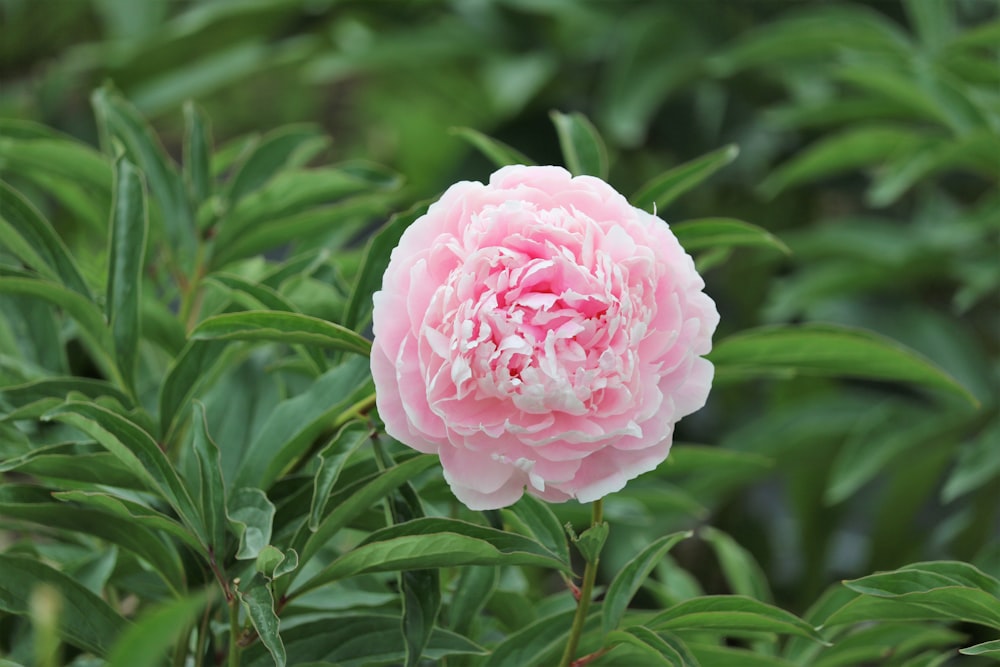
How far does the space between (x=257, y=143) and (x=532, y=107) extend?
0.61 metres

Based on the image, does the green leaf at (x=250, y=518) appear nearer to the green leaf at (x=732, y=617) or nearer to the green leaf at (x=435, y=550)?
the green leaf at (x=435, y=550)

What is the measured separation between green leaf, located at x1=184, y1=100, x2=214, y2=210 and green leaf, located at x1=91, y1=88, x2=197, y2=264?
0.01 m

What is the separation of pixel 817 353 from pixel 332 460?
190mm

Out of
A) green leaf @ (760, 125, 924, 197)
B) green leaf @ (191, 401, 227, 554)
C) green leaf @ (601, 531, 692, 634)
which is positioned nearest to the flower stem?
green leaf @ (601, 531, 692, 634)

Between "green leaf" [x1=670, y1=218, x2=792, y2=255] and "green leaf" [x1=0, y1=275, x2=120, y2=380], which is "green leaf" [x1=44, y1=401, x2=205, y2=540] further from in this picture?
"green leaf" [x1=670, y1=218, x2=792, y2=255]

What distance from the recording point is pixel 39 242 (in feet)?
1.39

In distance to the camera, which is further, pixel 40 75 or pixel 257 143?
pixel 40 75

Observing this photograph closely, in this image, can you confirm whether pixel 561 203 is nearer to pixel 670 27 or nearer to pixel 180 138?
pixel 670 27

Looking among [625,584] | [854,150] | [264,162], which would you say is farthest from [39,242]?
Result: [854,150]

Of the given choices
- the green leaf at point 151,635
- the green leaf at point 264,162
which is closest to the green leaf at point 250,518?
the green leaf at point 151,635

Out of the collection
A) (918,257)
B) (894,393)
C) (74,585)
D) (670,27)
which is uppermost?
(74,585)

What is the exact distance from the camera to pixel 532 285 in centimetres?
32

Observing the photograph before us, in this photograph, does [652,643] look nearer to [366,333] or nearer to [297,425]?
[297,425]

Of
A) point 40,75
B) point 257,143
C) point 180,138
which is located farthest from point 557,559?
point 180,138
